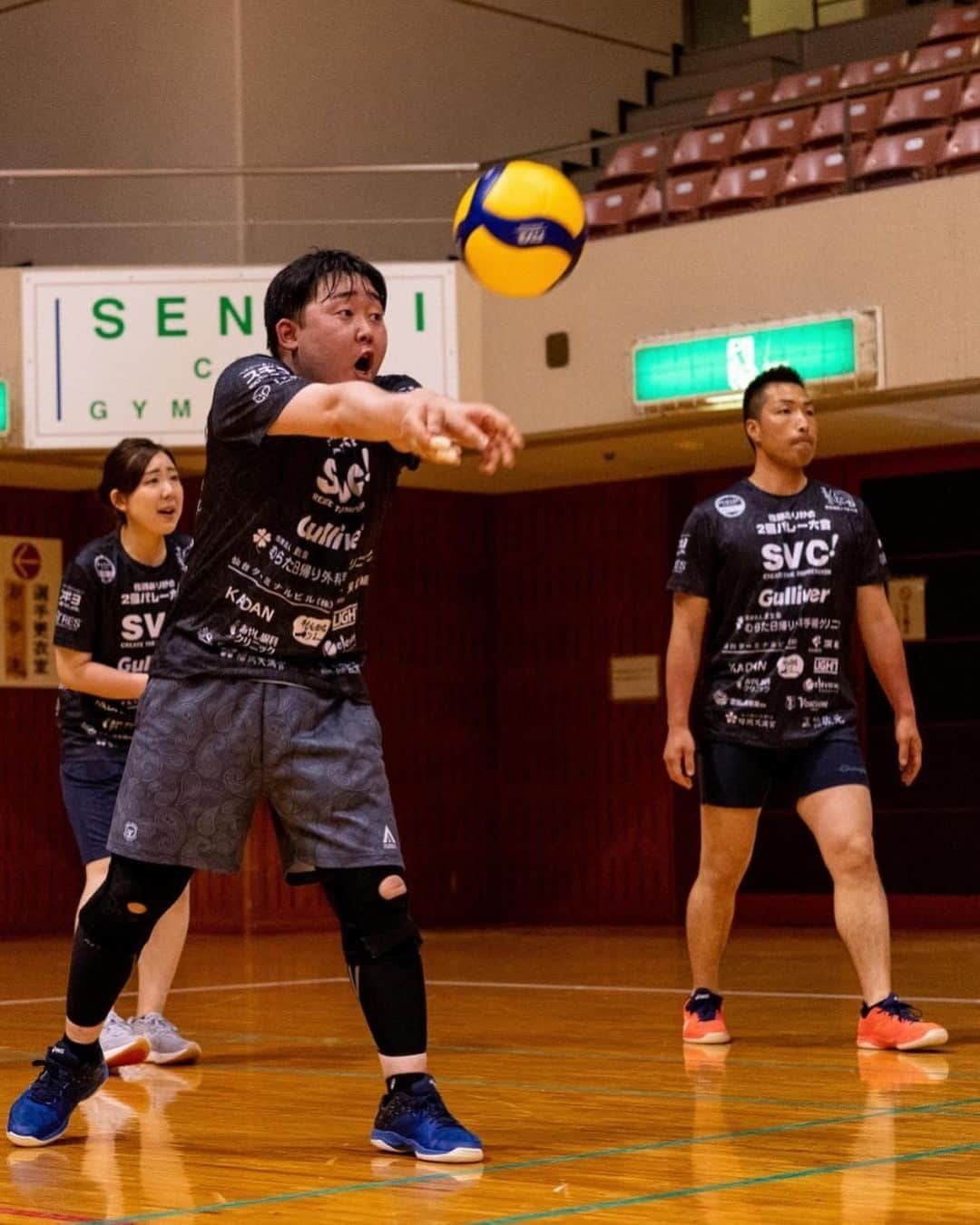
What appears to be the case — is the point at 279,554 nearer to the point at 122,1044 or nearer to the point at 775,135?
the point at 122,1044

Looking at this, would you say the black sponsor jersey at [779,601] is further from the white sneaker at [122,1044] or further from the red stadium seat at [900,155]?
the red stadium seat at [900,155]

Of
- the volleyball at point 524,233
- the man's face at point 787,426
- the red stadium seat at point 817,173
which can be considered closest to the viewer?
the volleyball at point 524,233

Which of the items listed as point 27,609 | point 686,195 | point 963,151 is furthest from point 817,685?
point 27,609

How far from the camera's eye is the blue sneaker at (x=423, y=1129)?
3.82m

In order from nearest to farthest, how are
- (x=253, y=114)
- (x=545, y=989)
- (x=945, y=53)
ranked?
(x=545, y=989), (x=253, y=114), (x=945, y=53)

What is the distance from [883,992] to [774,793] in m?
7.28

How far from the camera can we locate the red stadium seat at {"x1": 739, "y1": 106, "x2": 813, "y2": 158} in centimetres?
1224

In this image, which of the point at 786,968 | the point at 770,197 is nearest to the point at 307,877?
the point at 786,968

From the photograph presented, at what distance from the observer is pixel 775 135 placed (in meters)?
12.3

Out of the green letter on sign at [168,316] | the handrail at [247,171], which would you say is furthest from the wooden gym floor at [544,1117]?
the handrail at [247,171]

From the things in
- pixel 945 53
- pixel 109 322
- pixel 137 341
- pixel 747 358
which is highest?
pixel 945 53

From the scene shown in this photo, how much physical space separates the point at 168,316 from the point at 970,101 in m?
4.60

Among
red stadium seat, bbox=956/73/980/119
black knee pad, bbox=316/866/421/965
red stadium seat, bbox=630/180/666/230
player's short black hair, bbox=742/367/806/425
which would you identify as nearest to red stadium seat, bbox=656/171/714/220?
red stadium seat, bbox=630/180/666/230

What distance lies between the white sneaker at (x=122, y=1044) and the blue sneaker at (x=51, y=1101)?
4.18ft
